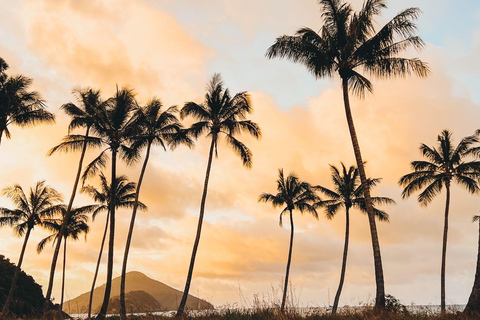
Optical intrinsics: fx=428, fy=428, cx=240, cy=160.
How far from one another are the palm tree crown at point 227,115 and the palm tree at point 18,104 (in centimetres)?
1017

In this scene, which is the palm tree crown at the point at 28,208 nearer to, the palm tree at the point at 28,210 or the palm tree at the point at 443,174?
the palm tree at the point at 28,210

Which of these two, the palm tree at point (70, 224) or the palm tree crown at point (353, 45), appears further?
the palm tree at point (70, 224)

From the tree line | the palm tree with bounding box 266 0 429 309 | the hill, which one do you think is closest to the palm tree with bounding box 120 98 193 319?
the tree line

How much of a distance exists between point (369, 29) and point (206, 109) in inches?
550

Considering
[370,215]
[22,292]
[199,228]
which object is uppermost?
[199,228]

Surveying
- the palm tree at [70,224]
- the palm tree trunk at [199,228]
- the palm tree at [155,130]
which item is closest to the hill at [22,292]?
the palm tree at [70,224]

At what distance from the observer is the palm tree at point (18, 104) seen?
29219 millimetres

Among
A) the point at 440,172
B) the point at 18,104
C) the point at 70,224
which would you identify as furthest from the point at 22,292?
the point at 440,172

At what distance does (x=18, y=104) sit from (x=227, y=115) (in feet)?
47.7

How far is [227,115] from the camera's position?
3119 centimetres

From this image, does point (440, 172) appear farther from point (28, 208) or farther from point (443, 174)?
point (28, 208)

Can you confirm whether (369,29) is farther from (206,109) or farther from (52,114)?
(52,114)

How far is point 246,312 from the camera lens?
508 inches

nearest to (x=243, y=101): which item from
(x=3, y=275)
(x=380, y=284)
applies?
(x=380, y=284)
